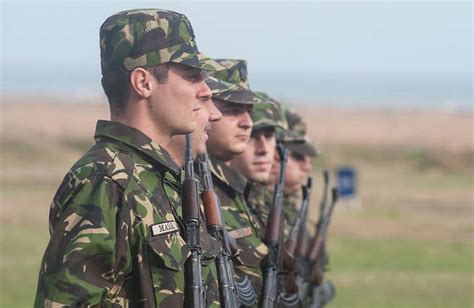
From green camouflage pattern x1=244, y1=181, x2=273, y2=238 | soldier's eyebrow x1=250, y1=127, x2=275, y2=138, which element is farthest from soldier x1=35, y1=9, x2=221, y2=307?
soldier's eyebrow x1=250, y1=127, x2=275, y2=138

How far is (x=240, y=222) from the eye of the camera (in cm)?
613

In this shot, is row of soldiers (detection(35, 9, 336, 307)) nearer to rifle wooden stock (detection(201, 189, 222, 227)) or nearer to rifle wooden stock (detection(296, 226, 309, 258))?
rifle wooden stock (detection(201, 189, 222, 227))

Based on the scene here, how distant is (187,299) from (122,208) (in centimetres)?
39

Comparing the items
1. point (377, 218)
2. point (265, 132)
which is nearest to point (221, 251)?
point (265, 132)

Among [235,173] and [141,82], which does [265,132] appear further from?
[141,82]

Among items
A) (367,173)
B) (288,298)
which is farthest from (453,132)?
(288,298)

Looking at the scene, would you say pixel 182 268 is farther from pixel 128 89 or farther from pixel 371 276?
pixel 371 276

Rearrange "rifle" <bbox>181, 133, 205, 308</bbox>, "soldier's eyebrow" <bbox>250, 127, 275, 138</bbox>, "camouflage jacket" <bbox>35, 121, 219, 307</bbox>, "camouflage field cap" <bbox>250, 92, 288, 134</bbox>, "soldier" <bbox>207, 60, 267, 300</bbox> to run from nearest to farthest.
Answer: "camouflage jacket" <bbox>35, 121, 219, 307</bbox> < "rifle" <bbox>181, 133, 205, 308</bbox> < "soldier" <bbox>207, 60, 267, 300</bbox> < "soldier's eyebrow" <bbox>250, 127, 275, 138</bbox> < "camouflage field cap" <bbox>250, 92, 288, 134</bbox>

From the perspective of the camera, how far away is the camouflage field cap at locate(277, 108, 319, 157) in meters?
8.77

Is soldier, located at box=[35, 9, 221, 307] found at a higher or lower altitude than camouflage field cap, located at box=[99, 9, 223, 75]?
lower

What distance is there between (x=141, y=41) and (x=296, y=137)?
4.97 metres

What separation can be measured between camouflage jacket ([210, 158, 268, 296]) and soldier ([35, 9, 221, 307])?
185cm

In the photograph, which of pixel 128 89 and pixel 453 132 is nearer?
pixel 128 89

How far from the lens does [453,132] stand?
70188 millimetres
